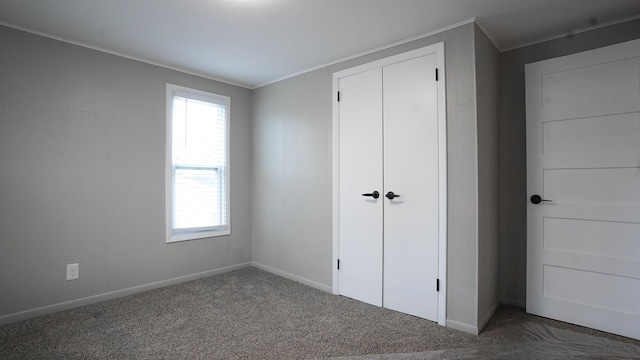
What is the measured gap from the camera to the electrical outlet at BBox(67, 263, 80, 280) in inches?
110

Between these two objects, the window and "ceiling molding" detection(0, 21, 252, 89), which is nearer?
"ceiling molding" detection(0, 21, 252, 89)

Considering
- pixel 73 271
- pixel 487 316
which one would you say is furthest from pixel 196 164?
pixel 487 316

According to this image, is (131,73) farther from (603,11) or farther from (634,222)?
(634,222)

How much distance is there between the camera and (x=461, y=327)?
242cm

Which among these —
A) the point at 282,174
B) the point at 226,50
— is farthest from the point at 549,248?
the point at 226,50

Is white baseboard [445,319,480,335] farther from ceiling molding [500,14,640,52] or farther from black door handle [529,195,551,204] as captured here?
ceiling molding [500,14,640,52]

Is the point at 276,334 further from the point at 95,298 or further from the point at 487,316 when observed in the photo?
the point at 95,298

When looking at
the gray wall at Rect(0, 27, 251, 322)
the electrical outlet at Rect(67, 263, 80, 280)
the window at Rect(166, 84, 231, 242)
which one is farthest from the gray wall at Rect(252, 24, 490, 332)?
the electrical outlet at Rect(67, 263, 80, 280)

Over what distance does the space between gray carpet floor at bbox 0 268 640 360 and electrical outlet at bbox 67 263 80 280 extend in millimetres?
285

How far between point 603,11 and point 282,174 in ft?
10.4

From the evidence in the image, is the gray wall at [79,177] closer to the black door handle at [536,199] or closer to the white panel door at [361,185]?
the white panel door at [361,185]

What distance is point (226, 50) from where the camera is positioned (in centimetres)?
301

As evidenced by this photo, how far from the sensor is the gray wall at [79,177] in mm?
2564

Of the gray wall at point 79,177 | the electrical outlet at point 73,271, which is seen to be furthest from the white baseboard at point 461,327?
the electrical outlet at point 73,271
